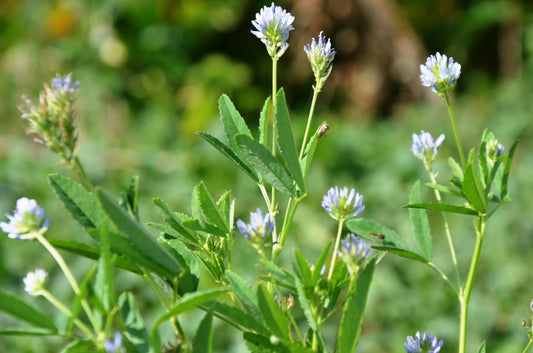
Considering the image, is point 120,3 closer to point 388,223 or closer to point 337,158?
point 337,158

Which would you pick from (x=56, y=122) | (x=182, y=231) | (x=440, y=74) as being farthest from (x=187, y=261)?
(x=440, y=74)

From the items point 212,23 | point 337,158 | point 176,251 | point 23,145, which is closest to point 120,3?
point 212,23

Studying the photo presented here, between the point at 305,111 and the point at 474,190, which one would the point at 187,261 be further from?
the point at 305,111

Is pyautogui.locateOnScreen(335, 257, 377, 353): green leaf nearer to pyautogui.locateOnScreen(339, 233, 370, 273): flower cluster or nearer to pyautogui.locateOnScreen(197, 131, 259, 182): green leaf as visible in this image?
pyautogui.locateOnScreen(339, 233, 370, 273): flower cluster

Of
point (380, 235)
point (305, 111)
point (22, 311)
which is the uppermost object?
point (305, 111)

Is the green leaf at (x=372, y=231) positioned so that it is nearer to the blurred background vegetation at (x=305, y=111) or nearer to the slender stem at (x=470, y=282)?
the slender stem at (x=470, y=282)

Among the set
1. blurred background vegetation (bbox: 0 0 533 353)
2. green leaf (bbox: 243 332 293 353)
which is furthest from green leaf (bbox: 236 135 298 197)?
blurred background vegetation (bbox: 0 0 533 353)
